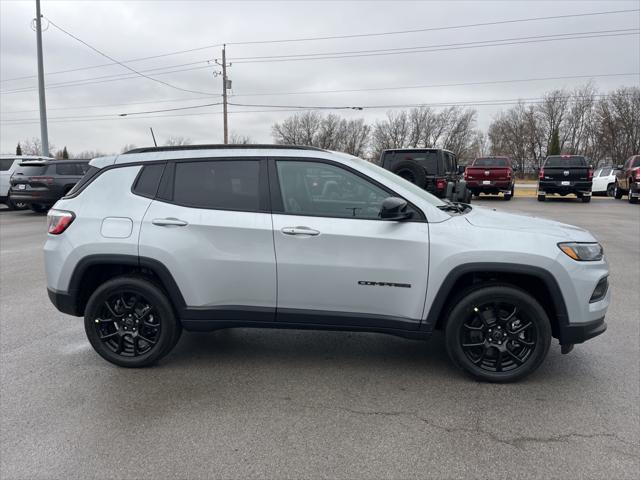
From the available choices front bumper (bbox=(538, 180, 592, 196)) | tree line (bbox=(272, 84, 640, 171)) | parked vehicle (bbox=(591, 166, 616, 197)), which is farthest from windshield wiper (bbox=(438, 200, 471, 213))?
tree line (bbox=(272, 84, 640, 171))

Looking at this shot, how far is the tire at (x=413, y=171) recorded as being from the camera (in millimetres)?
13117

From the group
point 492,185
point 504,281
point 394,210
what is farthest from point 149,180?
point 492,185

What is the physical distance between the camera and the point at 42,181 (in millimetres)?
15945

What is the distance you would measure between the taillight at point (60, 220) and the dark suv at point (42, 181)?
44.1 feet

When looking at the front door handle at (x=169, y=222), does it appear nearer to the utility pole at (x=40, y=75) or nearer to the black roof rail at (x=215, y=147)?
the black roof rail at (x=215, y=147)

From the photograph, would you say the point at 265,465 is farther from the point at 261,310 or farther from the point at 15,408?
the point at 15,408

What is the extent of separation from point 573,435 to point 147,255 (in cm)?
330

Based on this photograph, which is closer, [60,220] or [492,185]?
[60,220]

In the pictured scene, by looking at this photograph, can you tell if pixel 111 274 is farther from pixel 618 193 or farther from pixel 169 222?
pixel 618 193

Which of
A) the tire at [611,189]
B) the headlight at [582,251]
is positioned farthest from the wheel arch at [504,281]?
the tire at [611,189]

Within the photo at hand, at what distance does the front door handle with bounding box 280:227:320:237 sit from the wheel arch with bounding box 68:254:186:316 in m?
1.02

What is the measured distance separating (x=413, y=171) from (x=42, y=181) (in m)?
12.2

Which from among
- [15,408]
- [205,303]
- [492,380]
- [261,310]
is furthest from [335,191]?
[15,408]

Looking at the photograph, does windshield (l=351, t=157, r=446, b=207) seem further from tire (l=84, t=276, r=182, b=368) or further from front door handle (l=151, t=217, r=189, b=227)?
tire (l=84, t=276, r=182, b=368)
